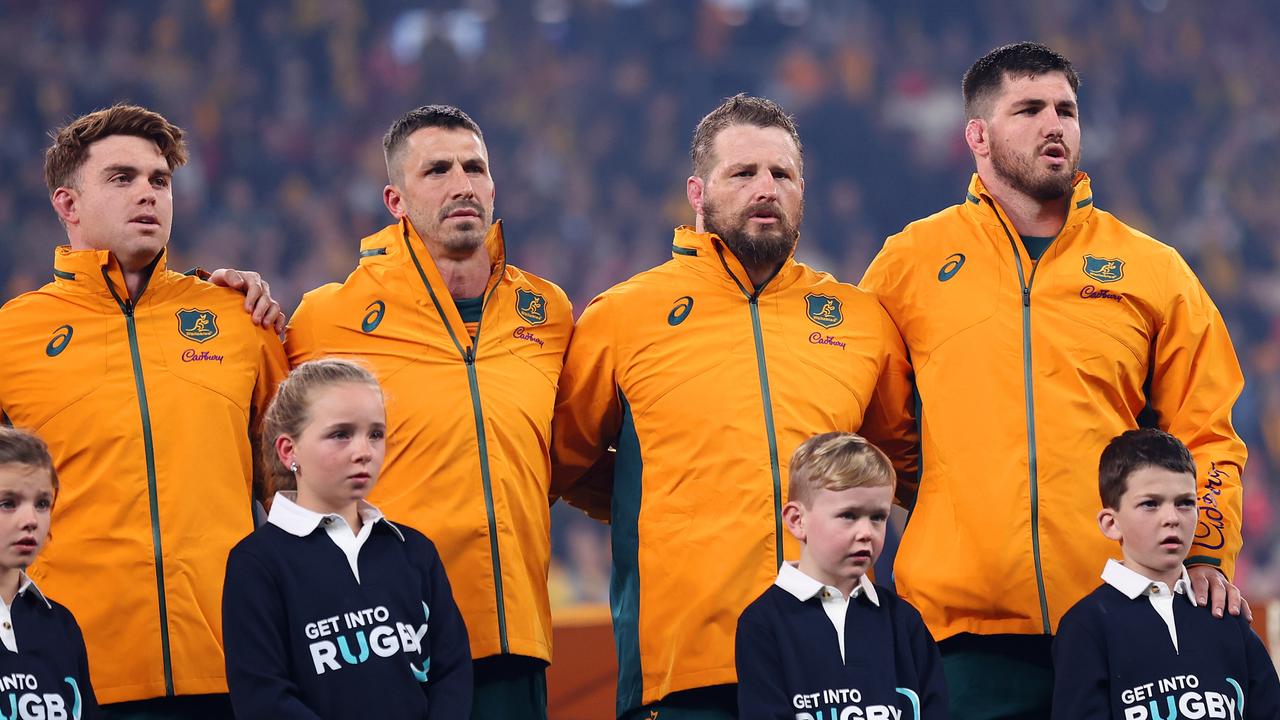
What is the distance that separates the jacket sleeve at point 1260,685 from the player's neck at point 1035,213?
1.14 meters

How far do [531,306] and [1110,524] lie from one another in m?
1.50

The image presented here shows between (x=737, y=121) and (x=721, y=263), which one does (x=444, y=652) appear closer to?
(x=721, y=263)

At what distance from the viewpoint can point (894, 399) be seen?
3.96 m

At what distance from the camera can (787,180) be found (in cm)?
393

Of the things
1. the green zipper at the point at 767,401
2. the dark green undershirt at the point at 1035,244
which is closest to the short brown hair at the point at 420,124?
the green zipper at the point at 767,401

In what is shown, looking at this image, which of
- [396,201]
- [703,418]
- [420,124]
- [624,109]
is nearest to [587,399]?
[703,418]

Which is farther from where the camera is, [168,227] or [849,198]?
[849,198]

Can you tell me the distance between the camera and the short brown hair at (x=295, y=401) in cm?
325

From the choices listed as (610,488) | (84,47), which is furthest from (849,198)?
(610,488)

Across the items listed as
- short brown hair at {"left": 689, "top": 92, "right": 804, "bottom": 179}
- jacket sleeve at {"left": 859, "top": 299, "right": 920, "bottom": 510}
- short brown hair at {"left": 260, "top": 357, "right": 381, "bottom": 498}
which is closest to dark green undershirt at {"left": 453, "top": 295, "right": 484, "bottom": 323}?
short brown hair at {"left": 260, "top": 357, "right": 381, "bottom": 498}

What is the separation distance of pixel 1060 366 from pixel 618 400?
3.55 ft

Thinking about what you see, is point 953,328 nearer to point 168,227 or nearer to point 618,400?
point 618,400

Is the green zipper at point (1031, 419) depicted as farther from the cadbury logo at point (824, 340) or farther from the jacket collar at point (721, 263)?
the jacket collar at point (721, 263)

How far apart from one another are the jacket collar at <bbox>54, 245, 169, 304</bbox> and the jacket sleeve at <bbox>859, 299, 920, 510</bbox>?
1.87m
